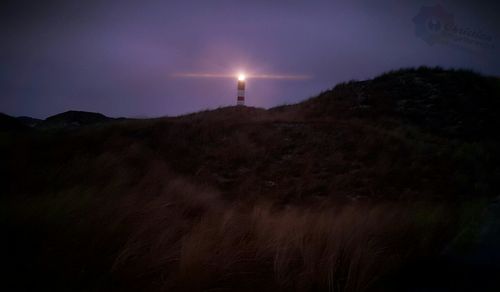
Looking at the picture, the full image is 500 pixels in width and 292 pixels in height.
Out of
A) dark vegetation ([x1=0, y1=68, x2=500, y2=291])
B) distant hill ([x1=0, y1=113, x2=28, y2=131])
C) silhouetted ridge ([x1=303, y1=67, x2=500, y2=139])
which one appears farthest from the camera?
silhouetted ridge ([x1=303, y1=67, x2=500, y2=139])

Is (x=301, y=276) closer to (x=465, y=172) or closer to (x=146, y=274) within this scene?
(x=146, y=274)

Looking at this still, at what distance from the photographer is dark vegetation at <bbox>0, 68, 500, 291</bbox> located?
2334 millimetres

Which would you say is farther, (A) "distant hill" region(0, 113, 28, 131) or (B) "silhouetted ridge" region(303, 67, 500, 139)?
(B) "silhouetted ridge" region(303, 67, 500, 139)

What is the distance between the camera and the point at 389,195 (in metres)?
8.73

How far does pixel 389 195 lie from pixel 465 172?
358 centimetres

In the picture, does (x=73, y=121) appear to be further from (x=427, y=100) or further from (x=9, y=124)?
(x=427, y=100)

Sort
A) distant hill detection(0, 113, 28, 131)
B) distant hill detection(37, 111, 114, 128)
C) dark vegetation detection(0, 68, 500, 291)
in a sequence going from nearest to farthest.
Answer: dark vegetation detection(0, 68, 500, 291), distant hill detection(0, 113, 28, 131), distant hill detection(37, 111, 114, 128)

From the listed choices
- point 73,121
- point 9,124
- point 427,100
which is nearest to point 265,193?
point 427,100

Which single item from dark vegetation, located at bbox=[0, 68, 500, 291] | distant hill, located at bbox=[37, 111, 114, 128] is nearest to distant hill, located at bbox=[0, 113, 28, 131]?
dark vegetation, located at bbox=[0, 68, 500, 291]

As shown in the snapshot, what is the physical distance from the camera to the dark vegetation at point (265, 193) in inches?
91.9

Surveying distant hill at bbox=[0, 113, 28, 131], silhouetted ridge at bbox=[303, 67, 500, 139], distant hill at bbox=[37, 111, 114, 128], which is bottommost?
distant hill at bbox=[0, 113, 28, 131]

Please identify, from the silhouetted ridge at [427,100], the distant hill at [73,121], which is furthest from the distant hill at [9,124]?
the silhouetted ridge at [427,100]

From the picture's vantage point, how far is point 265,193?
9.21 metres

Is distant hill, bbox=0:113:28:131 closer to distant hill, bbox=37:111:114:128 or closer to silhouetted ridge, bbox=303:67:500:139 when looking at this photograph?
distant hill, bbox=37:111:114:128
